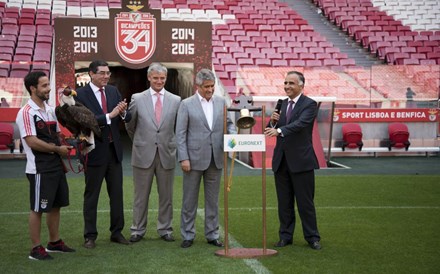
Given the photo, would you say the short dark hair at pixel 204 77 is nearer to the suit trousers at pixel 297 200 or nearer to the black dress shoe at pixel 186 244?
the suit trousers at pixel 297 200

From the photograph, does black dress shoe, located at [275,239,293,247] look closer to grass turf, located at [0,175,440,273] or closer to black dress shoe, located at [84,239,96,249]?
grass turf, located at [0,175,440,273]

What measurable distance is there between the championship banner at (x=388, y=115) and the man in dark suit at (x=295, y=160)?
11.5 m

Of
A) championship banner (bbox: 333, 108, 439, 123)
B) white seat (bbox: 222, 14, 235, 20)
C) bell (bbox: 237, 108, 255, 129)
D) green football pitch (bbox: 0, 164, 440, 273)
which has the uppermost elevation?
white seat (bbox: 222, 14, 235, 20)

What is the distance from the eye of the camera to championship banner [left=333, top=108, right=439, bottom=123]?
19.2 metres

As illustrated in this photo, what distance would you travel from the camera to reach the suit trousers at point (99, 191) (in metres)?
7.70

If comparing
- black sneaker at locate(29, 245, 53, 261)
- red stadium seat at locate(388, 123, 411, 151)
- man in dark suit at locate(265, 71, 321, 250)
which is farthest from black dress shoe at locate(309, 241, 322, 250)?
red stadium seat at locate(388, 123, 411, 151)

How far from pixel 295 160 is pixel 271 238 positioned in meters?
1.02

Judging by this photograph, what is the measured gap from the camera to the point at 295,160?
302 inches

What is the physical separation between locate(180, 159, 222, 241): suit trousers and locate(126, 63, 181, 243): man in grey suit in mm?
294

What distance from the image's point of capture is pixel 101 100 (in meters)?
7.79

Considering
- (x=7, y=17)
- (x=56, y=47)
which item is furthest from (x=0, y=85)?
(x=7, y=17)

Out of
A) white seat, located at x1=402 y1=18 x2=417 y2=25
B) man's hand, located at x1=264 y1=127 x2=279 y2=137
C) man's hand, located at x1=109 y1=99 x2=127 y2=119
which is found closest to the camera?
man's hand, located at x1=264 y1=127 x2=279 y2=137

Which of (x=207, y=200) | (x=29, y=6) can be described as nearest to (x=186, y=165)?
(x=207, y=200)

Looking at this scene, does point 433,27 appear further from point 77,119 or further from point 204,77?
point 77,119
